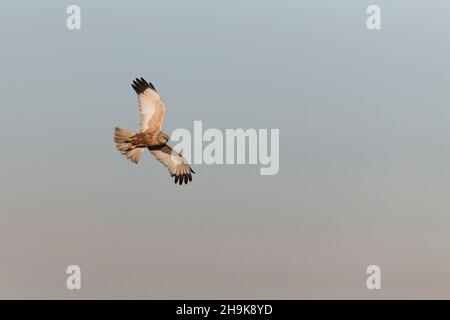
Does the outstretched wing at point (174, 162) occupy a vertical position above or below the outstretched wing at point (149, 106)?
below

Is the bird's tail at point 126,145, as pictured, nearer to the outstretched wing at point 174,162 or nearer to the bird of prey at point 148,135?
the bird of prey at point 148,135

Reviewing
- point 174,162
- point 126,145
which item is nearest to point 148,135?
point 126,145

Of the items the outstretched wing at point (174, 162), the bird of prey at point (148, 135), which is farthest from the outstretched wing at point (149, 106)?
the outstretched wing at point (174, 162)

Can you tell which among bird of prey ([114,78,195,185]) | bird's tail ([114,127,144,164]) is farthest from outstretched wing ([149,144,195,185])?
bird's tail ([114,127,144,164])

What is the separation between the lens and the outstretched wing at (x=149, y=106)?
51.0 feet

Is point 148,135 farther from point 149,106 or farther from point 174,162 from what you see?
point 174,162

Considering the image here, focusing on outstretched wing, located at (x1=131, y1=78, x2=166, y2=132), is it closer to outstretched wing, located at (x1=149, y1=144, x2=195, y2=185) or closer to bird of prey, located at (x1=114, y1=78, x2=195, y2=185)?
bird of prey, located at (x1=114, y1=78, x2=195, y2=185)

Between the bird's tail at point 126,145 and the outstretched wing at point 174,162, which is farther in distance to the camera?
the outstretched wing at point 174,162

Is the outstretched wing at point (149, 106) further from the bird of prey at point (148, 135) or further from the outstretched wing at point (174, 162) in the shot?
the outstretched wing at point (174, 162)

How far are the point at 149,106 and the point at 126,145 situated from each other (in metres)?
0.83

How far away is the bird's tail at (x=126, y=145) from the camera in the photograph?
50.6 ft
